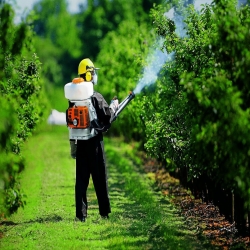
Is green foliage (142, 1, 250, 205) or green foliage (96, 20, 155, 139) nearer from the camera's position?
green foliage (142, 1, 250, 205)

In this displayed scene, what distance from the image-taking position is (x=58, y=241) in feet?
38.7

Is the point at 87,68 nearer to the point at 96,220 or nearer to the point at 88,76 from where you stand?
the point at 88,76

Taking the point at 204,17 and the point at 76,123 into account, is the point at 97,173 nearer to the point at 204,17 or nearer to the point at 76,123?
the point at 76,123

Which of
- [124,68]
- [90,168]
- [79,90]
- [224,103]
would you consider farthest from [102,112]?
[124,68]

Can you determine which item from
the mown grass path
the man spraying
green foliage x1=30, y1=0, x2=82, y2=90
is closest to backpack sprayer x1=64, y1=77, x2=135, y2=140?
the man spraying

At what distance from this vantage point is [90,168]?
1355 centimetres

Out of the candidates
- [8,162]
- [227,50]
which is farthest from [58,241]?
[227,50]

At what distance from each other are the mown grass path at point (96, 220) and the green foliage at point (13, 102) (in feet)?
2.06

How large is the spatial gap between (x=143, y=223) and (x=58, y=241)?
188cm

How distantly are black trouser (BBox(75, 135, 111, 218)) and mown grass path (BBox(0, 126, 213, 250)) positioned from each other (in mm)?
403

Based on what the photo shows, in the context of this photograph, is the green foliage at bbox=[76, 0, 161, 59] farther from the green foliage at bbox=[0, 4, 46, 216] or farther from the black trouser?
the black trouser

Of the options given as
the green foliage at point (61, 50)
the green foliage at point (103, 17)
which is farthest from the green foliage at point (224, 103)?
the green foliage at point (61, 50)

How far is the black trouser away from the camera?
13.4m

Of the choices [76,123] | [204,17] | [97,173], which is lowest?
[97,173]
